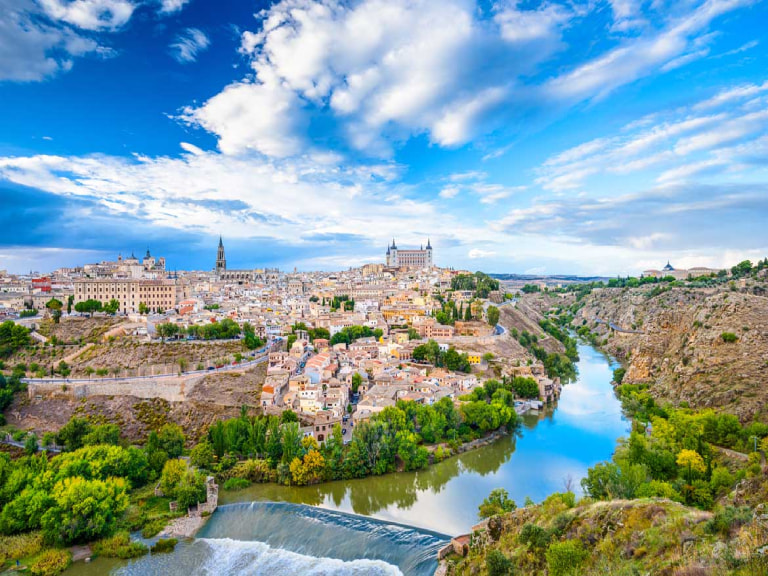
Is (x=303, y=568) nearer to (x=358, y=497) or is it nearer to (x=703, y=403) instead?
(x=358, y=497)

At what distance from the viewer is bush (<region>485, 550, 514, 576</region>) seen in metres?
7.77

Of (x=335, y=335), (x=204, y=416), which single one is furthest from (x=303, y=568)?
(x=335, y=335)

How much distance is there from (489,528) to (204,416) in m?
14.1

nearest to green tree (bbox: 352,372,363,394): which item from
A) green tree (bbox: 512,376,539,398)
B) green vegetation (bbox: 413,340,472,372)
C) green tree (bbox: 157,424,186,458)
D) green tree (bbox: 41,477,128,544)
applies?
green vegetation (bbox: 413,340,472,372)

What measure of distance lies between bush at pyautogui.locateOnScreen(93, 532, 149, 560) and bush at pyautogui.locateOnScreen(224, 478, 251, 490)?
11.0ft

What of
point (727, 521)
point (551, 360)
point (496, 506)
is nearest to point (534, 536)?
point (727, 521)

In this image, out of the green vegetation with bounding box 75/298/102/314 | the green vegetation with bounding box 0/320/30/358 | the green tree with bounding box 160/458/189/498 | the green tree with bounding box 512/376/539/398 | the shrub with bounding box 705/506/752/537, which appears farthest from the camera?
the green vegetation with bounding box 75/298/102/314

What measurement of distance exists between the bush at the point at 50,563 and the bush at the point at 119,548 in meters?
0.63

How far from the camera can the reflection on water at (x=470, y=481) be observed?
13848 millimetres

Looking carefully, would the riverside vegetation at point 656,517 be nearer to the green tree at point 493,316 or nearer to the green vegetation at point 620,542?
the green vegetation at point 620,542

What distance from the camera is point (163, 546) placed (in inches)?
462

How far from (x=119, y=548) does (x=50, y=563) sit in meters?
1.40

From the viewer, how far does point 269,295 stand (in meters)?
48.0

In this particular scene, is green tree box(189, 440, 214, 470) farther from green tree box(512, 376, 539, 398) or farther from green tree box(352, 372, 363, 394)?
green tree box(512, 376, 539, 398)
